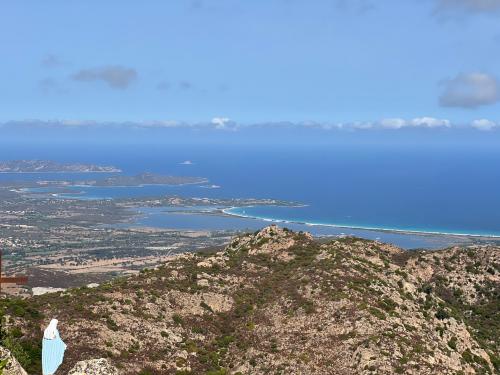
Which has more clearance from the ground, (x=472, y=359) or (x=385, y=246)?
(x=385, y=246)

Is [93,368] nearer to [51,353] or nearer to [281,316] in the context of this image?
[51,353]

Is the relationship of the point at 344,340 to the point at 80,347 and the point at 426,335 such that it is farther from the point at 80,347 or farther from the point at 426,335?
the point at 80,347

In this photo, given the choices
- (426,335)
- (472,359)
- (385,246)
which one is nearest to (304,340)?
(426,335)

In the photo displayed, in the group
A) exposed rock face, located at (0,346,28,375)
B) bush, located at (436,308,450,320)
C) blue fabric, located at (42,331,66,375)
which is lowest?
bush, located at (436,308,450,320)

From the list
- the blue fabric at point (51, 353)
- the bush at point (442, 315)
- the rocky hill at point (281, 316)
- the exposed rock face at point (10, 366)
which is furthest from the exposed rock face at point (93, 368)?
the bush at point (442, 315)

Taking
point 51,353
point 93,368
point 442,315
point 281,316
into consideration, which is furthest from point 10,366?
point 442,315

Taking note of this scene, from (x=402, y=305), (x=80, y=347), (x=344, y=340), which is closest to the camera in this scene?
(x=80, y=347)

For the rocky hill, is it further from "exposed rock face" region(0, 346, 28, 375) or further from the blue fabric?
the blue fabric

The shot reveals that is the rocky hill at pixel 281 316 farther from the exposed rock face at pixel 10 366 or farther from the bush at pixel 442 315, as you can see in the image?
the exposed rock face at pixel 10 366

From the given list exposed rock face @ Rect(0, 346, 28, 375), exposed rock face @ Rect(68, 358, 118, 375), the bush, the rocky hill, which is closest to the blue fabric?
exposed rock face @ Rect(68, 358, 118, 375)
